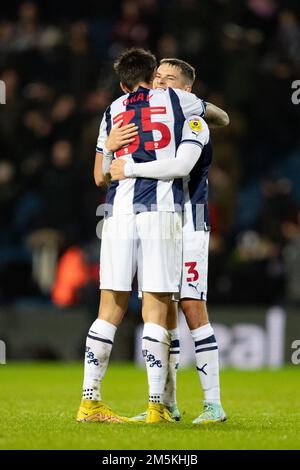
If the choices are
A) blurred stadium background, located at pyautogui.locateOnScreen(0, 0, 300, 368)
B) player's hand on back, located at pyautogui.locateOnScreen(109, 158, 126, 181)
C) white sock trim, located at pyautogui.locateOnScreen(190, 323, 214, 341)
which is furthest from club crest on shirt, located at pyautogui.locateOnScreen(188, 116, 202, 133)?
blurred stadium background, located at pyautogui.locateOnScreen(0, 0, 300, 368)

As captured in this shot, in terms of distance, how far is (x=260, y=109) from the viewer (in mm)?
15562

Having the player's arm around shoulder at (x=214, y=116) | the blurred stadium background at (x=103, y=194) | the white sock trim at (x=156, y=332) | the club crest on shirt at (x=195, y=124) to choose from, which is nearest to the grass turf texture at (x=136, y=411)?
the white sock trim at (x=156, y=332)

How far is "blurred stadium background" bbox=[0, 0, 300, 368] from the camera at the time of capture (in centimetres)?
1334

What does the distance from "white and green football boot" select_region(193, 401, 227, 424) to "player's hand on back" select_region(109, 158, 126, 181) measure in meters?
1.47

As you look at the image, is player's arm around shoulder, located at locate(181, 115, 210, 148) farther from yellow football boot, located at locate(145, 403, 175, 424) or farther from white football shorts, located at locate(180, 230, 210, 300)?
yellow football boot, located at locate(145, 403, 175, 424)

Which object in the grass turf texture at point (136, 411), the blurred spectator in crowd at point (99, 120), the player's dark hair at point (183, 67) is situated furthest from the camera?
the blurred spectator in crowd at point (99, 120)

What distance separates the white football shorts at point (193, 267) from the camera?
21.3 feet

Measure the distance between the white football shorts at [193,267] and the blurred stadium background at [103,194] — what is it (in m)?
6.51

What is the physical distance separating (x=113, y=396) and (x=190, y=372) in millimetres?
3254

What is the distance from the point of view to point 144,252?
637 centimetres
